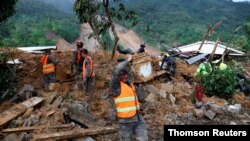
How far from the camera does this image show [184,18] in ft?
190

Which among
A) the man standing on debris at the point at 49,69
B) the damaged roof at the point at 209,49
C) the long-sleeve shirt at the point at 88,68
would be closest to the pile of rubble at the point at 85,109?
the man standing on debris at the point at 49,69

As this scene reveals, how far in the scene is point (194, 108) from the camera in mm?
9977

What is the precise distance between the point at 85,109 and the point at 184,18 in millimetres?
51214

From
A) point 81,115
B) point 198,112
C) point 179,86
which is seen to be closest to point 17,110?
point 81,115

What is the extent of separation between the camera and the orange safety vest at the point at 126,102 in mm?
6293

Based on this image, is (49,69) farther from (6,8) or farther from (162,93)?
(162,93)

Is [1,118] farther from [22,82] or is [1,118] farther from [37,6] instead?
[37,6]

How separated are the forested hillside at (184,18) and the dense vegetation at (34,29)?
910cm

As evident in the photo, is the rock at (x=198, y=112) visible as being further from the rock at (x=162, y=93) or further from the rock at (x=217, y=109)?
the rock at (x=162, y=93)

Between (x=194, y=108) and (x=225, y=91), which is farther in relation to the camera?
(x=225, y=91)

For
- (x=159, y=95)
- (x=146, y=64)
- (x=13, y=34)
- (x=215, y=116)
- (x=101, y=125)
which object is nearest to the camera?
(x=101, y=125)

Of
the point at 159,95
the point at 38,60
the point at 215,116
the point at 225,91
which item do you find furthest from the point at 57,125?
the point at 225,91

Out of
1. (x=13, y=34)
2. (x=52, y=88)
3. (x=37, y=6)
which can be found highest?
(x=37, y=6)

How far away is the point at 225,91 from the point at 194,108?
2.19m
